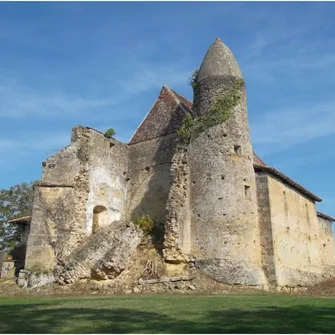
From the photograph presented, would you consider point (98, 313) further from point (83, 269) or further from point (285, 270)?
point (285, 270)

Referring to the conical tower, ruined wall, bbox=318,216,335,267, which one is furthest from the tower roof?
ruined wall, bbox=318,216,335,267

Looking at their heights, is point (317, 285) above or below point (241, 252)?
below

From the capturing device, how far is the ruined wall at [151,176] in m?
20.5

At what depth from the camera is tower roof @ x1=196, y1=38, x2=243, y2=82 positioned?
1873 centimetres

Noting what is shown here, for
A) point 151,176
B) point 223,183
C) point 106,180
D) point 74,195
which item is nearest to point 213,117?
point 223,183

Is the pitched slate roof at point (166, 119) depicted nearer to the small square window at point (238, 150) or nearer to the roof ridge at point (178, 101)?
the roof ridge at point (178, 101)

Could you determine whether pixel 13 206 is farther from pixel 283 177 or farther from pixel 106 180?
pixel 283 177

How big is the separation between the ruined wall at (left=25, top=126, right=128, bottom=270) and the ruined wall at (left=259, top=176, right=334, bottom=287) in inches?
297

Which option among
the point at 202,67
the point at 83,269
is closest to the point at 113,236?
the point at 83,269

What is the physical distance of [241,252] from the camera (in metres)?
16.1

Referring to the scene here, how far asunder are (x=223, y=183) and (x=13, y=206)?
2285 cm

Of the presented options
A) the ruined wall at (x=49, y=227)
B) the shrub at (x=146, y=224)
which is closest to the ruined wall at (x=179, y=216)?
the shrub at (x=146, y=224)

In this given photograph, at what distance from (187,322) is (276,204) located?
11.8 metres

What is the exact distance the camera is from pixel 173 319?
301 inches
